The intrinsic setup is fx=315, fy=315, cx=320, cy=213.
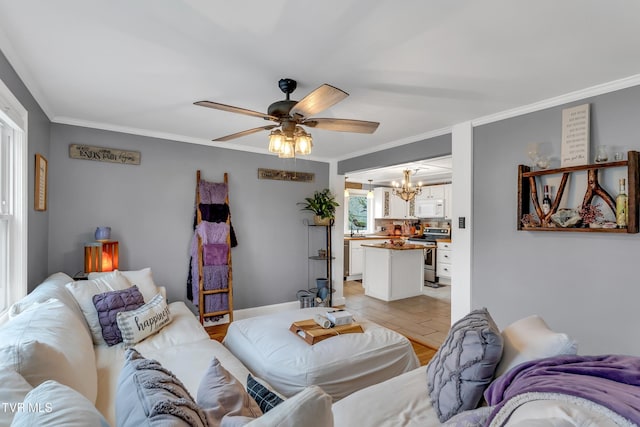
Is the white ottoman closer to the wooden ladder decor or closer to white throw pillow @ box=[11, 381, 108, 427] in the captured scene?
white throw pillow @ box=[11, 381, 108, 427]

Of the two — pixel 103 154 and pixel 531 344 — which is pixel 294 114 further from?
pixel 103 154

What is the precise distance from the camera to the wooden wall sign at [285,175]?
4.30 metres

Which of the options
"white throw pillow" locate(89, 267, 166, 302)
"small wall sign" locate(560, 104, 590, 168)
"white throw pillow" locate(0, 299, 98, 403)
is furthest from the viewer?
"white throw pillow" locate(89, 267, 166, 302)

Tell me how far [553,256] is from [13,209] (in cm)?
401

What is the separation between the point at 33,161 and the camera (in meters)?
2.47

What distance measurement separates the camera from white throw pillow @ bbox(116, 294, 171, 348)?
219 cm

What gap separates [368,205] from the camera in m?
7.70

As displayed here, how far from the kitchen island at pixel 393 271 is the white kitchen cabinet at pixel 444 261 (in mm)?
1056

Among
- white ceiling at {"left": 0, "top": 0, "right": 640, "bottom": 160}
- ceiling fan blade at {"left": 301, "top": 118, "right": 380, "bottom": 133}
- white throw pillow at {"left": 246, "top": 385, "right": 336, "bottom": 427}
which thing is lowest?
white throw pillow at {"left": 246, "top": 385, "right": 336, "bottom": 427}

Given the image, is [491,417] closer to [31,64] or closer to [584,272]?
[584,272]

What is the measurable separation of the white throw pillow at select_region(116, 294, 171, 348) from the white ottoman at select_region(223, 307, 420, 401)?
549 mm

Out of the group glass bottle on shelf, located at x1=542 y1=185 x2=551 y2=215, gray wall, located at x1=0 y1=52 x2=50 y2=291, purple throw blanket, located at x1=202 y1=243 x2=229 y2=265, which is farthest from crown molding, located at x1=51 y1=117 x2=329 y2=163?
glass bottle on shelf, located at x1=542 y1=185 x2=551 y2=215

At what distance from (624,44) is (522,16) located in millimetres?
747

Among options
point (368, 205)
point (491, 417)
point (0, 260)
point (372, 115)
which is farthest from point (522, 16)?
point (368, 205)
